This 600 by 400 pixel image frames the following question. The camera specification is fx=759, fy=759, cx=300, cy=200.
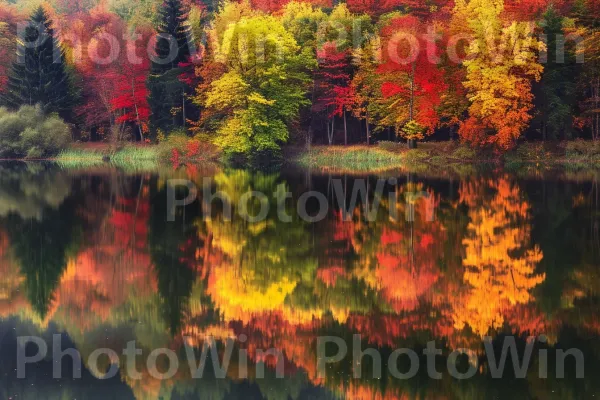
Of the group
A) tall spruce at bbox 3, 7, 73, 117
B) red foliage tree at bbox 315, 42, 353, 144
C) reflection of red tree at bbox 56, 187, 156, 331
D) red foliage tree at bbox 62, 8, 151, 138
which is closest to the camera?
reflection of red tree at bbox 56, 187, 156, 331

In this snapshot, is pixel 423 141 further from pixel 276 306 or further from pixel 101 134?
pixel 276 306

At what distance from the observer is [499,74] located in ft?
167

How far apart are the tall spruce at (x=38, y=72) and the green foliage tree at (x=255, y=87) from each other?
14.2m

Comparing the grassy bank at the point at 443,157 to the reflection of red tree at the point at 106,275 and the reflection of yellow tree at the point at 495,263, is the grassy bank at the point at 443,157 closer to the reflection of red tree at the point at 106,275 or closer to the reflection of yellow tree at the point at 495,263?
the reflection of yellow tree at the point at 495,263

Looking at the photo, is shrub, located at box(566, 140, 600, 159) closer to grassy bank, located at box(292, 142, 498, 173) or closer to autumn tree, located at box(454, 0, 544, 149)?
autumn tree, located at box(454, 0, 544, 149)

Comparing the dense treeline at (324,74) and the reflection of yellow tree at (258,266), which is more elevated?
the dense treeline at (324,74)

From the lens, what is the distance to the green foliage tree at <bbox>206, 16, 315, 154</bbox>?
180ft

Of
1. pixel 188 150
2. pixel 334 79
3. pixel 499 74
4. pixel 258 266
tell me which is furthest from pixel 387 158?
pixel 258 266

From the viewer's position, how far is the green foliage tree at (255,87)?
2160 inches

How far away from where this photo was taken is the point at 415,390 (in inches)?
393

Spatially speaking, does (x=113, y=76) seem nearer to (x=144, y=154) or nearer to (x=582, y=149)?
(x=144, y=154)

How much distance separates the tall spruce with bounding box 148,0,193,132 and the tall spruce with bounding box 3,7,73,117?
8.10m

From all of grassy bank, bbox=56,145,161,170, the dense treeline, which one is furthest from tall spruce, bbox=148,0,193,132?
grassy bank, bbox=56,145,161,170

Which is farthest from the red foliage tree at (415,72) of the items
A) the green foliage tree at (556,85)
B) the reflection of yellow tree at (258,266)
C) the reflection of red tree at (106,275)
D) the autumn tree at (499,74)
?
the reflection of red tree at (106,275)
